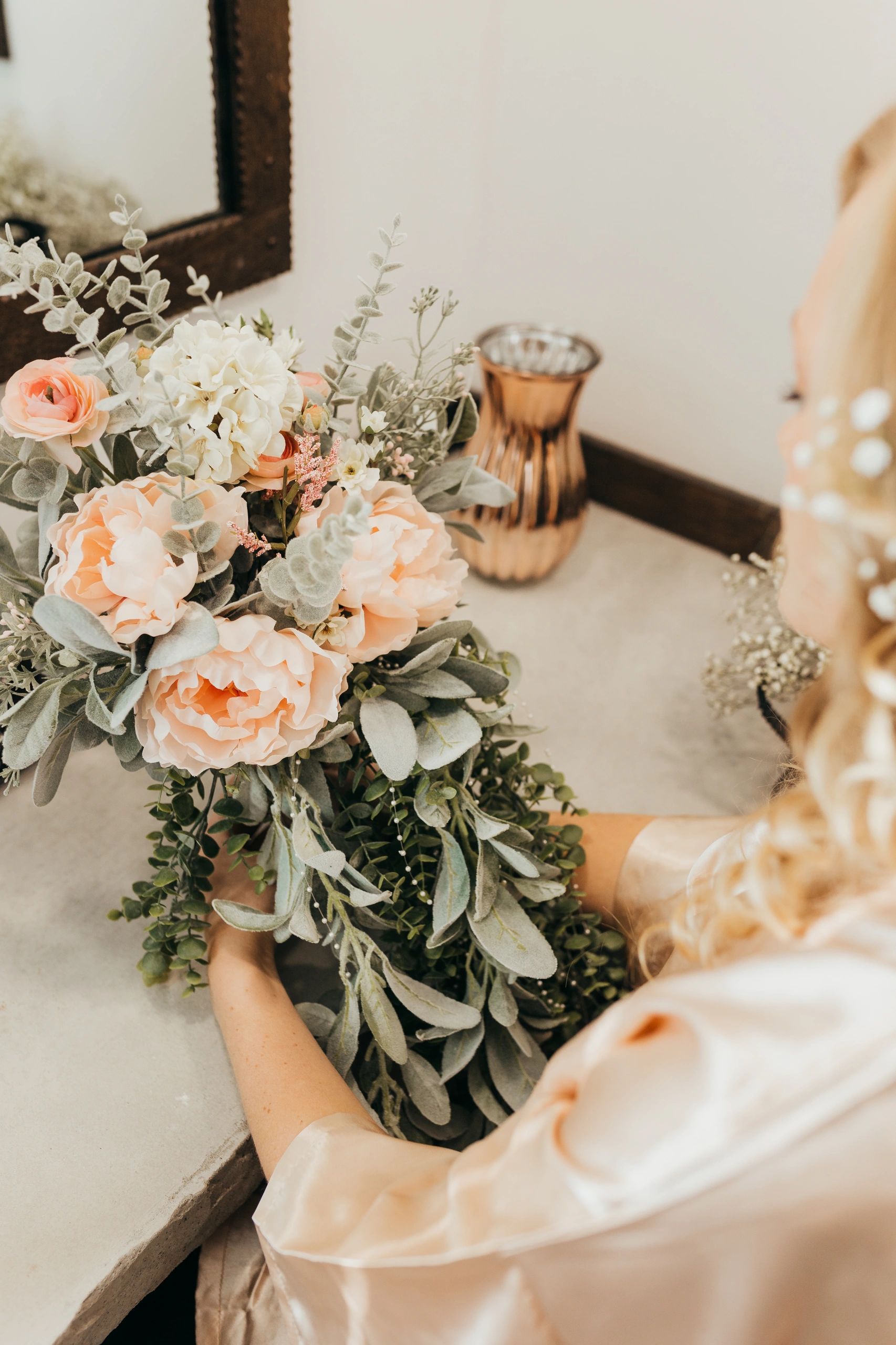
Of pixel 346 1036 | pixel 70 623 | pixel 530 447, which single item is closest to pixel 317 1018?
pixel 346 1036

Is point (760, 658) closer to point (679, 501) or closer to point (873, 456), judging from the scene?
point (679, 501)

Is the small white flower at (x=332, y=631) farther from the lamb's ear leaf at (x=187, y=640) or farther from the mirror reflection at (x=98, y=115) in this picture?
the mirror reflection at (x=98, y=115)

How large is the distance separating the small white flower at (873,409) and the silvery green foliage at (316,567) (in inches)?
8.2

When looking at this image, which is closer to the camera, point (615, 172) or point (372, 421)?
point (372, 421)

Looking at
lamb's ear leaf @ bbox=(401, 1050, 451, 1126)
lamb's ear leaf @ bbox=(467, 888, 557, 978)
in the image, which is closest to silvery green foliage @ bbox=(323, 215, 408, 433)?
lamb's ear leaf @ bbox=(467, 888, 557, 978)

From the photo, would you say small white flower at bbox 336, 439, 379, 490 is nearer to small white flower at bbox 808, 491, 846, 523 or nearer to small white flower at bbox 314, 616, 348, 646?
small white flower at bbox 314, 616, 348, 646

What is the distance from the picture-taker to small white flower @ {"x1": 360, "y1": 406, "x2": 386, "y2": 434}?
1.87 ft

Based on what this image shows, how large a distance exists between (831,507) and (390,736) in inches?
11.9

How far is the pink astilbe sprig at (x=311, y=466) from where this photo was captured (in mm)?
535

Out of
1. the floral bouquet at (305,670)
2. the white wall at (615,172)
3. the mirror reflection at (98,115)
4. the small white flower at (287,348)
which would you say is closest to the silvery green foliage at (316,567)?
the floral bouquet at (305,670)

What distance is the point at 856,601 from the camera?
0.39m

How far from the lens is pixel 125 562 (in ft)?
1.62

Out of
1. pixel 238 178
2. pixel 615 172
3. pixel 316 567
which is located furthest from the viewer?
pixel 615 172

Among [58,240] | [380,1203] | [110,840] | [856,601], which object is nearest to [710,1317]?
[380,1203]
